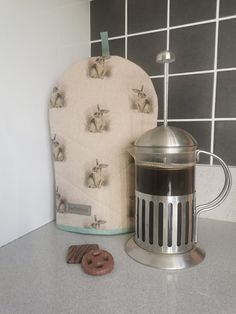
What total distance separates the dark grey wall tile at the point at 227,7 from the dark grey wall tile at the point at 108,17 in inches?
11.2

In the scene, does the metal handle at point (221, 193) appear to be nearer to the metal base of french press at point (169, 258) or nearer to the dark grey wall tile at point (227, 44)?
the metal base of french press at point (169, 258)

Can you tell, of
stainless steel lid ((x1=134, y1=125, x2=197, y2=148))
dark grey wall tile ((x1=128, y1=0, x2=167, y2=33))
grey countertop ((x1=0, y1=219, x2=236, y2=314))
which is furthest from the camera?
dark grey wall tile ((x1=128, y1=0, x2=167, y2=33))

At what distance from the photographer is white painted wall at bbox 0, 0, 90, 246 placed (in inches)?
21.2

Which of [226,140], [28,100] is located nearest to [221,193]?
[226,140]

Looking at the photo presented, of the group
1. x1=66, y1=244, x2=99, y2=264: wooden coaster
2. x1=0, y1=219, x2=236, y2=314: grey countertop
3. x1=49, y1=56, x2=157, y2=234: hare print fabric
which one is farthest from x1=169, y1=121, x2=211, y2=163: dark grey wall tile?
x1=66, y1=244, x2=99, y2=264: wooden coaster

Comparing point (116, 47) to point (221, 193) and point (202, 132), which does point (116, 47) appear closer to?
point (202, 132)

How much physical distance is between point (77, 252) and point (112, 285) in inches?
4.7

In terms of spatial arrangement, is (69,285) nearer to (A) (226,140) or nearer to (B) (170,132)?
(B) (170,132)

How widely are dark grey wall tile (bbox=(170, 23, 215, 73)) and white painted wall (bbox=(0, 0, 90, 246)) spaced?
0.31m

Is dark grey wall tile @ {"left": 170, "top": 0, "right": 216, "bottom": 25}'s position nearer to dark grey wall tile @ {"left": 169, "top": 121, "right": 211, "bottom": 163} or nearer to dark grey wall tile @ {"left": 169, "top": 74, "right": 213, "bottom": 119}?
dark grey wall tile @ {"left": 169, "top": 74, "right": 213, "bottom": 119}

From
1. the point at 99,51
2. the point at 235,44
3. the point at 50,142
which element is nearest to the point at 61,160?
the point at 50,142

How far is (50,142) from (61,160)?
68 mm

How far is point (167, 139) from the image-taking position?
1.55ft

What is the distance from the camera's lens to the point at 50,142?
0.67 m
